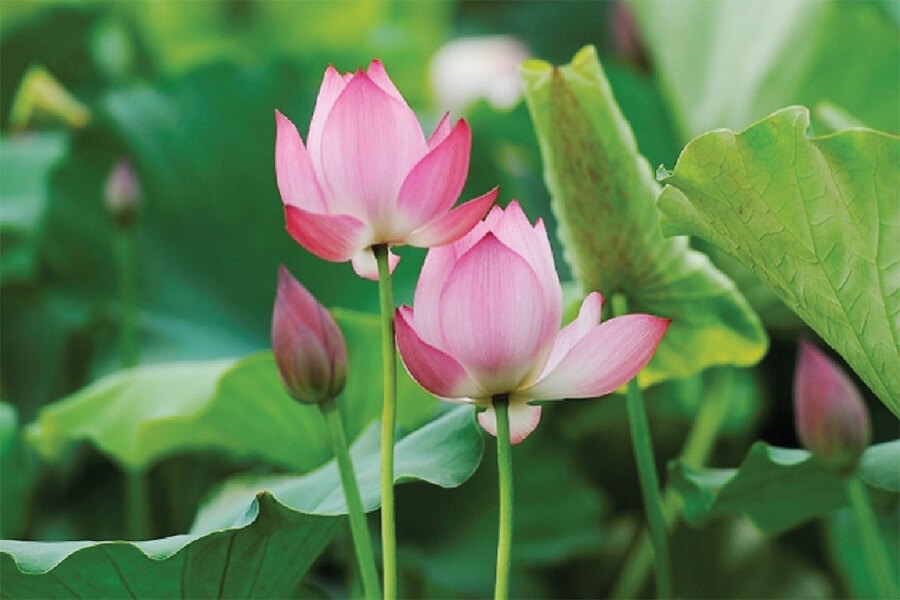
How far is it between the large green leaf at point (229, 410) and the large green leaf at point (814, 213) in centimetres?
22

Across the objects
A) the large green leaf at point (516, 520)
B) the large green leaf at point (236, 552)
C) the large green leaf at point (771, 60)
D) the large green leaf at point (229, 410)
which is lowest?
the large green leaf at point (516, 520)

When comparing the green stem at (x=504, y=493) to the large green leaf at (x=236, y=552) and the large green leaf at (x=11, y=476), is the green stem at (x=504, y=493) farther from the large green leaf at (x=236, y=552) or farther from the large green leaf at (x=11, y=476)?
the large green leaf at (x=11, y=476)

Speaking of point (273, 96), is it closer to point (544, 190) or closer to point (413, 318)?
point (544, 190)

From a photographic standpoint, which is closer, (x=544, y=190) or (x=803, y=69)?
(x=803, y=69)

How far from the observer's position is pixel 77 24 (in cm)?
110

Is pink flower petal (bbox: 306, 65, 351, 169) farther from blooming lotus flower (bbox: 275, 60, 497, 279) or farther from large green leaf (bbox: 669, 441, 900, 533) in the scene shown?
large green leaf (bbox: 669, 441, 900, 533)

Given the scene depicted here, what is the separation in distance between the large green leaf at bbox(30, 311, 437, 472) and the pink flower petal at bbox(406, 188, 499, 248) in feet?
0.67

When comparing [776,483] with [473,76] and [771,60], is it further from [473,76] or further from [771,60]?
[473,76]

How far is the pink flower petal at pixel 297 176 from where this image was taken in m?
0.37

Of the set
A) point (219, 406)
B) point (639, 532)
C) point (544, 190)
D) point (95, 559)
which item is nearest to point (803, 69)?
point (544, 190)

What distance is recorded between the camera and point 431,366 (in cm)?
35

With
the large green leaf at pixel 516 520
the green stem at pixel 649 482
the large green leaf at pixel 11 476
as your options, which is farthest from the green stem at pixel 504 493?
the large green leaf at pixel 516 520

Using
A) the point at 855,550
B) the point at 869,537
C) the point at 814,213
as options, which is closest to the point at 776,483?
the point at 869,537

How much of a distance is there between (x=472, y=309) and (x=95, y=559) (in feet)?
0.51
